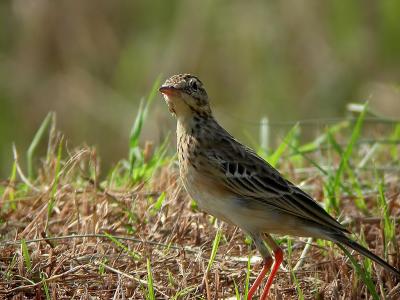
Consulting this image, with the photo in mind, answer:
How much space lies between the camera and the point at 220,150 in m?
6.48

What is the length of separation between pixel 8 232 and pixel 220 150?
1546 mm

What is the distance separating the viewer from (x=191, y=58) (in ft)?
48.4

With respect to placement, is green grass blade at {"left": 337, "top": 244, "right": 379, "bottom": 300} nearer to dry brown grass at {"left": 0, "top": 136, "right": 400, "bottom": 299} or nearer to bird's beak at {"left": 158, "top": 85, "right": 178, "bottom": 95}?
dry brown grass at {"left": 0, "top": 136, "right": 400, "bottom": 299}

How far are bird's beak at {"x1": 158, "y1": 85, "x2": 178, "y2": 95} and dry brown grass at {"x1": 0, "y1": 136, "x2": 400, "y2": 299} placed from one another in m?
0.71

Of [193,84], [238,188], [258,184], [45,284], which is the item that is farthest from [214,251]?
[193,84]

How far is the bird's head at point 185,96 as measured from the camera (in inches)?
254

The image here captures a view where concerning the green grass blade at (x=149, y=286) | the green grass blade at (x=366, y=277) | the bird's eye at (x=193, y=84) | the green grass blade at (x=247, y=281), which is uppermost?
the bird's eye at (x=193, y=84)

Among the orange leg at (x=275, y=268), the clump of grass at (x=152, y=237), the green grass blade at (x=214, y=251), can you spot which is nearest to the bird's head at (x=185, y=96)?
the clump of grass at (x=152, y=237)

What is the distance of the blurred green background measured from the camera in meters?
14.8

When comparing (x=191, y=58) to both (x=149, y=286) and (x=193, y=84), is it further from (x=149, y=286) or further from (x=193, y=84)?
(x=149, y=286)

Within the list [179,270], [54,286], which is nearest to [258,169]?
[179,270]

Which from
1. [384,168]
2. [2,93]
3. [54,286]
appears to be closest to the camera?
[54,286]

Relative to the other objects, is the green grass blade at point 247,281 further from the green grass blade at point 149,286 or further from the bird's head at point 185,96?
the bird's head at point 185,96

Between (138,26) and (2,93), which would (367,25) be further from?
(2,93)
